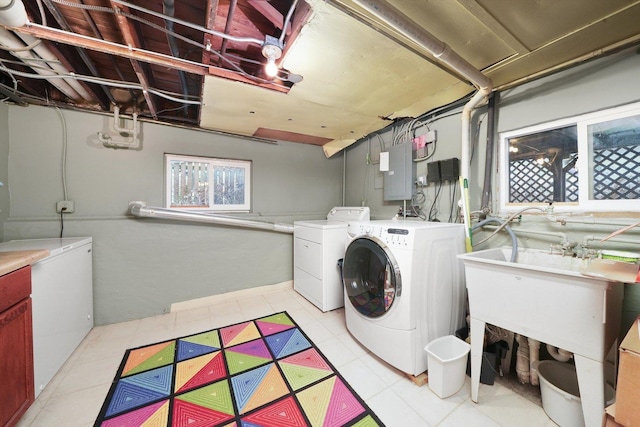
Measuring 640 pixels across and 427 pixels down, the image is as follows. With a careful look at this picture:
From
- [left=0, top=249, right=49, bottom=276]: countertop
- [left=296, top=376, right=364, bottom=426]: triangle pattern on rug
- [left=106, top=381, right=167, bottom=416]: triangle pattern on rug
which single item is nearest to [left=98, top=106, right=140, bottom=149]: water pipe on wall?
[left=0, top=249, right=49, bottom=276]: countertop

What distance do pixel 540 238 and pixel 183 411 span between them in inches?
102

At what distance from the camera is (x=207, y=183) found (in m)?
2.72

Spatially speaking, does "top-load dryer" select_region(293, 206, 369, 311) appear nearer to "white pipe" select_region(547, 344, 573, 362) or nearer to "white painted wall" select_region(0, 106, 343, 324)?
"white painted wall" select_region(0, 106, 343, 324)

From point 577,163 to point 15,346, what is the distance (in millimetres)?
3464

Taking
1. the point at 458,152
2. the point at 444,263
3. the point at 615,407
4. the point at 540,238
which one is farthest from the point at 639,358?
the point at 458,152

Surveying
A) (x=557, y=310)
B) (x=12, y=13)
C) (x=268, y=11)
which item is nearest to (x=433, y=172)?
(x=557, y=310)

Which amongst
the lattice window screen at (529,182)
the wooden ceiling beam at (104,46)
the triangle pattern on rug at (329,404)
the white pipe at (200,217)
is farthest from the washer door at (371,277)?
the wooden ceiling beam at (104,46)

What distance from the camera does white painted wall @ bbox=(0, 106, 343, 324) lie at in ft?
6.46

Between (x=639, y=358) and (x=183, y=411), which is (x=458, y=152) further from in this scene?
(x=183, y=411)

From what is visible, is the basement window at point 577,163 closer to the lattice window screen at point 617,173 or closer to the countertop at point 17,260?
the lattice window screen at point 617,173

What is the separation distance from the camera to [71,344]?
1.73m

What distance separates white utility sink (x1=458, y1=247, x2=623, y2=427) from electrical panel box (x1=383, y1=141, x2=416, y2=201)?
1.22 m

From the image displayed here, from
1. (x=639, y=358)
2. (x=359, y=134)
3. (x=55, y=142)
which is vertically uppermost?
(x=359, y=134)

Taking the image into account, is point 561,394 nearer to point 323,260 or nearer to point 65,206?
point 323,260
